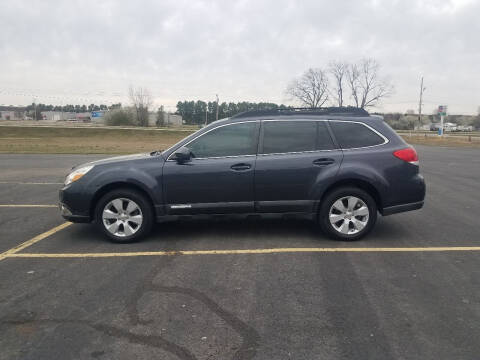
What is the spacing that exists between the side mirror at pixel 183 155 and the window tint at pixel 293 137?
1.02m

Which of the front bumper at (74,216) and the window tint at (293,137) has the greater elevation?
the window tint at (293,137)

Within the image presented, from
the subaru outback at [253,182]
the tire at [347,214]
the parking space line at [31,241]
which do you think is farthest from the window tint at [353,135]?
the parking space line at [31,241]

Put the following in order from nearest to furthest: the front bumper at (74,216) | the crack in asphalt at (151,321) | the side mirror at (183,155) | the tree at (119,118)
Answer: the crack in asphalt at (151,321), the side mirror at (183,155), the front bumper at (74,216), the tree at (119,118)

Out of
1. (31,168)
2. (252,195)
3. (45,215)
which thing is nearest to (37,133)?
(31,168)

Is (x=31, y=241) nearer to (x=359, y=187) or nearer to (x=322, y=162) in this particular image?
(x=322, y=162)

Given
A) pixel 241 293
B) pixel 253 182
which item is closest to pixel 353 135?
pixel 253 182

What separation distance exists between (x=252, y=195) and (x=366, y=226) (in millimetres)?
1585

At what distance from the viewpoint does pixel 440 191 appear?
9.86 metres

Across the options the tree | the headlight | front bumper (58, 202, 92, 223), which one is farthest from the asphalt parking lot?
the tree

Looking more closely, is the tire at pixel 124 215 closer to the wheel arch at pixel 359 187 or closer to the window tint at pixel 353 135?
the wheel arch at pixel 359 187

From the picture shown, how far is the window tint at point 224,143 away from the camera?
5637mm

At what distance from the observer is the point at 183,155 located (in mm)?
5496

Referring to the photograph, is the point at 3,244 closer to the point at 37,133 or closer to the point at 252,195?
the point at 252,195

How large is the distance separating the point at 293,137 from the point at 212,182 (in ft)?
4.16
